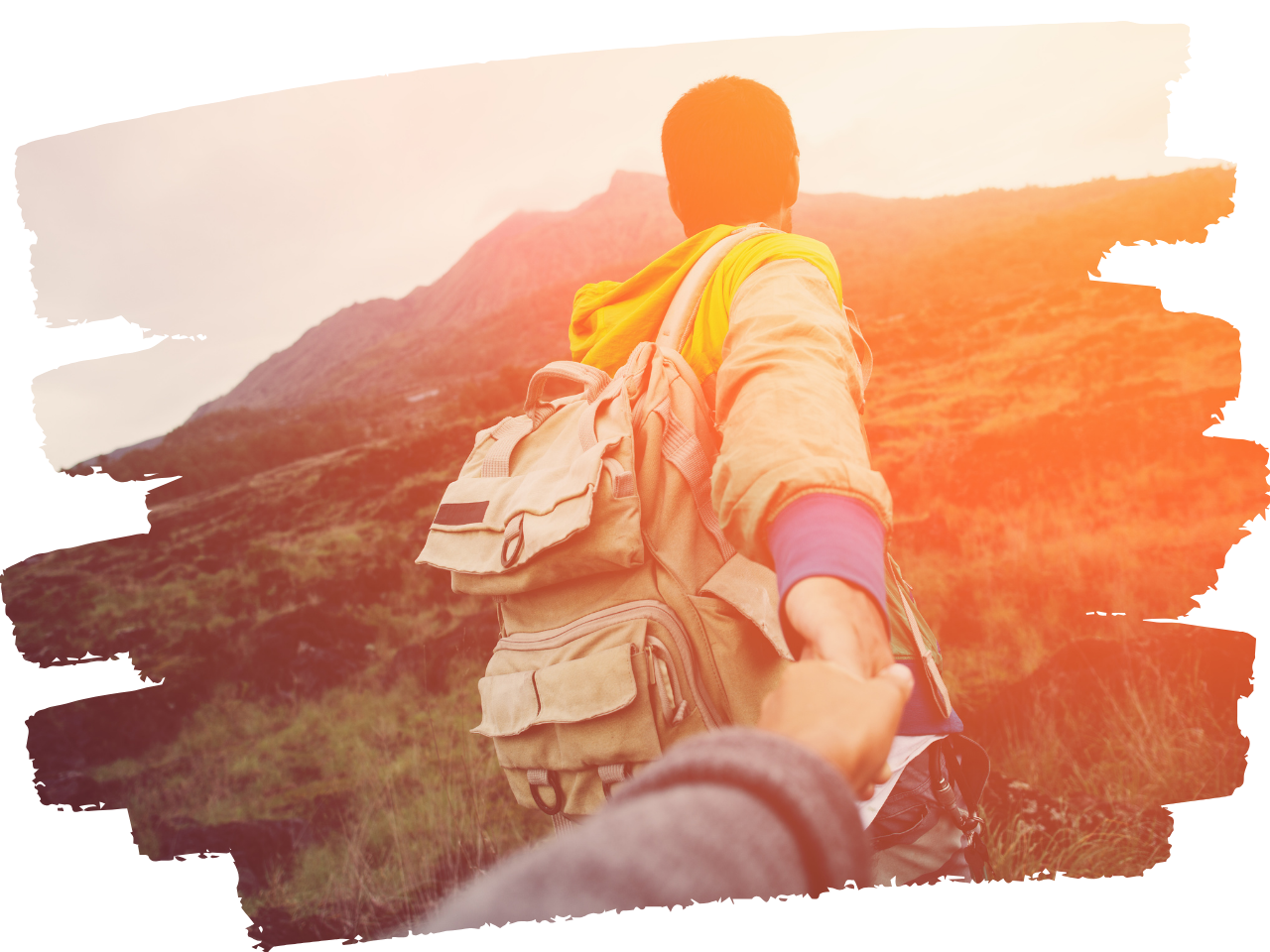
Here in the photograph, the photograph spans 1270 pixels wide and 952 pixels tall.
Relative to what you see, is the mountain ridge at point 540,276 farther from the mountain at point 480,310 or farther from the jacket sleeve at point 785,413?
the jacket sleeve at point 785,413

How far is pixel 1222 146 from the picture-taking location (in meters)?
1.41

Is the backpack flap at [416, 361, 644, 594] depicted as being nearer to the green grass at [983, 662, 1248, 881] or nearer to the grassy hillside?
the grassy hillside

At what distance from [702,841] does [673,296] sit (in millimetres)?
1031

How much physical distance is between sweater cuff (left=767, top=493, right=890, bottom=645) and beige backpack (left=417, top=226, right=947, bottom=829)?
0.34 meters

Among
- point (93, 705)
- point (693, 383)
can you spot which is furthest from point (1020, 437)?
point (93, 705)

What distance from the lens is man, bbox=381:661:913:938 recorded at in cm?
40

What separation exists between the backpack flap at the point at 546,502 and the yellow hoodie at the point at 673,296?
0.51ft

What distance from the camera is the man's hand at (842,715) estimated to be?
484 millimetres

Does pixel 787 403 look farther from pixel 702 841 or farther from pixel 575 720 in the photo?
pixel 575 720

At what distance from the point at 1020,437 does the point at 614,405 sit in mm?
2320

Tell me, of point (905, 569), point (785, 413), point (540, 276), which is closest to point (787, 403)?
point (785, 413)

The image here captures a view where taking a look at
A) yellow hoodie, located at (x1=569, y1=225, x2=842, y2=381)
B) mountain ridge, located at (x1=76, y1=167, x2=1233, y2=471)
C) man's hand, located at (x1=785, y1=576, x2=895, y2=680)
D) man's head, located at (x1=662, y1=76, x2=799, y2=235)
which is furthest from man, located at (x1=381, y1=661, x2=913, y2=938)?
mountain ridge, located at (x1=76, y1=167, x2=1233, y2=471)

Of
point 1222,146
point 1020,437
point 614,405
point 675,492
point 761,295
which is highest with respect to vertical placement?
point 1222,146

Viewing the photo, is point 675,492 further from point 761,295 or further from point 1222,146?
point 1222,146
